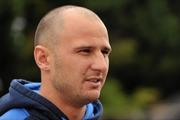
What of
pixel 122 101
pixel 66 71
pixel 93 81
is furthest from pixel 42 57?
pixel 122 101

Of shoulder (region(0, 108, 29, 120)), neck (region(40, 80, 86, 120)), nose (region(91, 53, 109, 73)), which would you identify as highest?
nose (region(91, 53, 109, 73))

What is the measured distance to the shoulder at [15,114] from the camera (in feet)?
10.9

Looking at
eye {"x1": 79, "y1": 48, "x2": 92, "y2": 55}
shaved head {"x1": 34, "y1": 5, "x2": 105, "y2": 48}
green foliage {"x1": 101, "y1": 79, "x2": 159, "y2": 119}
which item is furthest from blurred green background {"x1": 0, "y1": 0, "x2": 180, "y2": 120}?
eye {"x1": 79, "y1": 48, "x2": 92, "y2": 55}

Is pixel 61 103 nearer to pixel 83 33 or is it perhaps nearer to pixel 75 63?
pixel 75 63

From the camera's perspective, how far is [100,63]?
334 cm

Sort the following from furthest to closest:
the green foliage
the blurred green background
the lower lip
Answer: the green foliage
the blurred green background
the lower lip

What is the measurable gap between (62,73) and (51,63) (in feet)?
0.24

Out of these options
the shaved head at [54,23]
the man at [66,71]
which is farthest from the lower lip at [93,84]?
the shaved head at [54,23]

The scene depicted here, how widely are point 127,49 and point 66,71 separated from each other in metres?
16.3

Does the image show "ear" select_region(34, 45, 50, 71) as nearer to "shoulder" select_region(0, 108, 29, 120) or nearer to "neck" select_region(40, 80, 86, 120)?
"neck" select_region(40, 80, 86, 120)

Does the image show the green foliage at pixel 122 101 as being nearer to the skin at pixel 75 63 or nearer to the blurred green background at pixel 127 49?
the blurred green background at pixel 127 49

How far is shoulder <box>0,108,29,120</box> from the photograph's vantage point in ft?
10.9

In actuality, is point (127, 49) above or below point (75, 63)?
above

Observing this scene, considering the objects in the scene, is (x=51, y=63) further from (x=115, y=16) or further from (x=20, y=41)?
(x=115, y=16)
